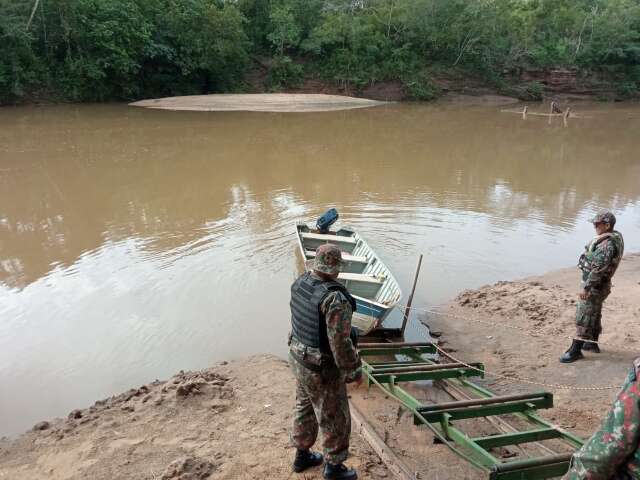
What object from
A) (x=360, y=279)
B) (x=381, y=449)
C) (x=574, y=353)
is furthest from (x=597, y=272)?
(x=360, y=279)

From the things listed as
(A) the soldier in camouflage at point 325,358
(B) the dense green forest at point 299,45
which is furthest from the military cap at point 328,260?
(B) the dense green forest at point 299,45

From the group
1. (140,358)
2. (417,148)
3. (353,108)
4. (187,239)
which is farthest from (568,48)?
(140,358)

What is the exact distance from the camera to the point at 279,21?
3800 cm

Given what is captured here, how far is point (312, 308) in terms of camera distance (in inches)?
133

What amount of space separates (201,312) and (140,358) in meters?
1.38

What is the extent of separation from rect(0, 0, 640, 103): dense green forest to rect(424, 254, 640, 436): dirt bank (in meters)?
30.1

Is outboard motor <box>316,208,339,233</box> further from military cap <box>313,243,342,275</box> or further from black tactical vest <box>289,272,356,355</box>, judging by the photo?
military cap <box>313,243,342,275</box>

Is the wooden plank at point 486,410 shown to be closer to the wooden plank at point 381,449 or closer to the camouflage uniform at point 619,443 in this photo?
the wooden plank at point 381,449

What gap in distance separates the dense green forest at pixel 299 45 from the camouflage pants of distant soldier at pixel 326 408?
105ft

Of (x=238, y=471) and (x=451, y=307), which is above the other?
(x=238, y=471)

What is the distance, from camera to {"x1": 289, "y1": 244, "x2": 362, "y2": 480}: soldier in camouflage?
10.9ft

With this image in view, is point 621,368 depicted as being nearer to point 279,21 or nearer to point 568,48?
point 279,21

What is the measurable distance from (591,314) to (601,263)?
659 mm

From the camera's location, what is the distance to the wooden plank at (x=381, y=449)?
12.0 feet
